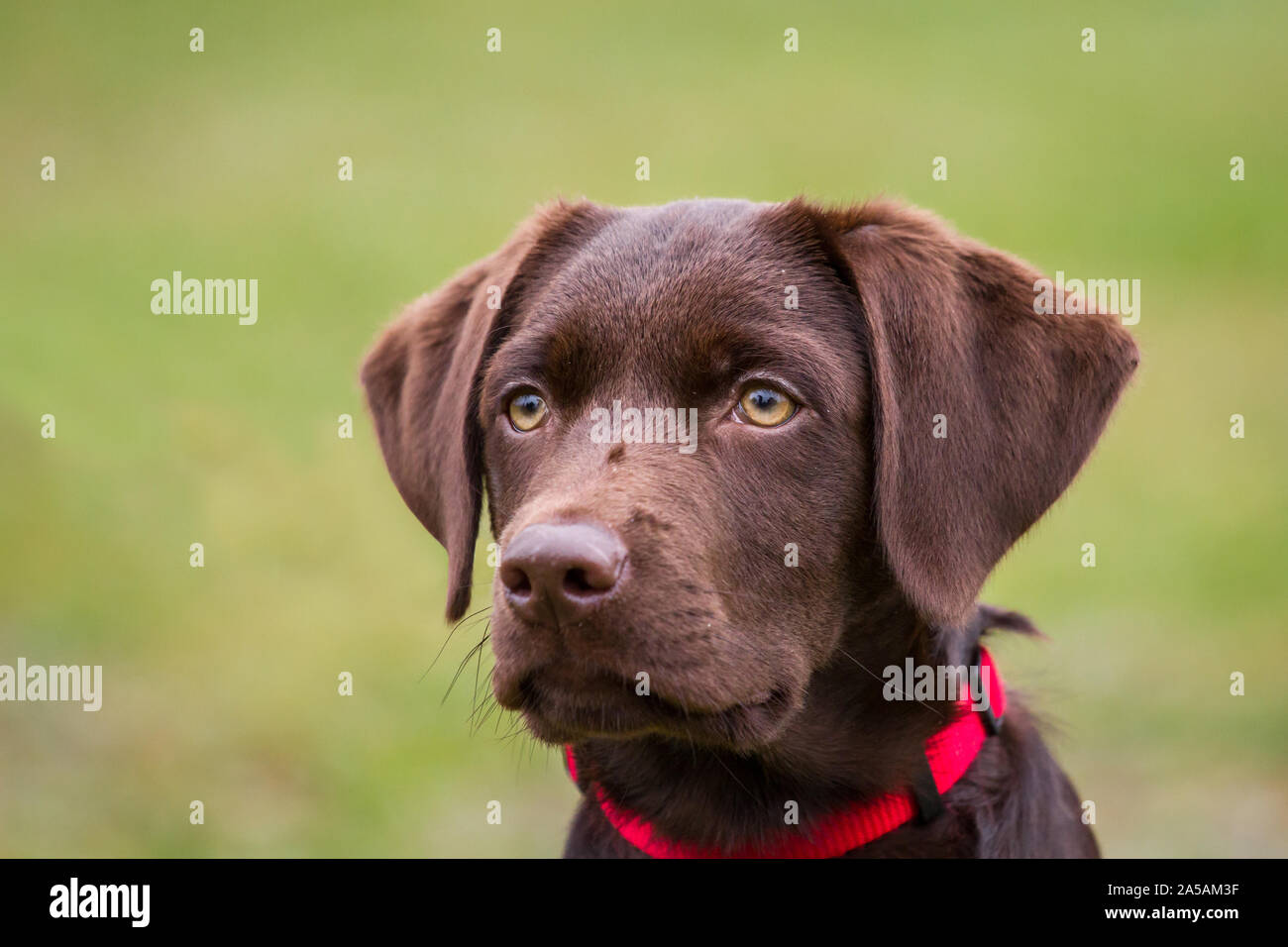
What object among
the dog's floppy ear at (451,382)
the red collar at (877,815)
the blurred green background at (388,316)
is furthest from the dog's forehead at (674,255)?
the red collar at (877,815)

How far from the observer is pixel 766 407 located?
3.72 m

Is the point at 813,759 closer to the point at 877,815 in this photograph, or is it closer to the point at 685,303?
the point at 877,815

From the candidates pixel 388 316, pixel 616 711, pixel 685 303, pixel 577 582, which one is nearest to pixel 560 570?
pixel 577 582

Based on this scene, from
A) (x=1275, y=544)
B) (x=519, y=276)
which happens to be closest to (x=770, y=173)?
(x=1275, y=544)

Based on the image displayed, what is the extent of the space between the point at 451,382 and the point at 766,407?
1054mm

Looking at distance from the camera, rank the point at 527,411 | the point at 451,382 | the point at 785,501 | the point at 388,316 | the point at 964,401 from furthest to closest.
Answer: the point at 388,316
the point at 451,382
the point at 527,411
the point at 964,401
the point at 785,501

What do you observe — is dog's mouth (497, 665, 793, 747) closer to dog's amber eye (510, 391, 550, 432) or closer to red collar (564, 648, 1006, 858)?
red collar (564, 648, 1006, 858)

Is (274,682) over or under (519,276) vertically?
under

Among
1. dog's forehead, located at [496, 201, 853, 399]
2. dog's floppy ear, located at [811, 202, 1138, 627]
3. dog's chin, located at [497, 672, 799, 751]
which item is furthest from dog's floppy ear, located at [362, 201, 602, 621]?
dog's floppy ear, located at [811, 202, 1138, 627]

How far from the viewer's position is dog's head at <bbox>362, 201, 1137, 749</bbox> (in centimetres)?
338

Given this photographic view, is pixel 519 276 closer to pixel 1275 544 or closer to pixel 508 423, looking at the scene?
pixel 508 423

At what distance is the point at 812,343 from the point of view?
12.4ft
